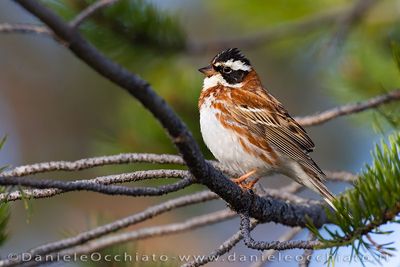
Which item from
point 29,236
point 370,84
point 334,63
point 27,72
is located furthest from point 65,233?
point 27,72

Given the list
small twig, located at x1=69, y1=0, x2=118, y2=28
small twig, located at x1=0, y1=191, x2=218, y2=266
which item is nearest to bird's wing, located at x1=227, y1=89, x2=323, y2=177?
small twig, located at x1=0, y1=191, x2=218, y2=266

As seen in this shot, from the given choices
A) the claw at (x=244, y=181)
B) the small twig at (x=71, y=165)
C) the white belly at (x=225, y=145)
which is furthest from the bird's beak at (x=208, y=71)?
the small twig at (x=71, y=165)

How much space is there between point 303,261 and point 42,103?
287 inches

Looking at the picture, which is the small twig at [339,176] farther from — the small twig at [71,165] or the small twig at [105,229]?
the small twig at [71,165]

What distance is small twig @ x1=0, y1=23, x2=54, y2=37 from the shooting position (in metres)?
2.10

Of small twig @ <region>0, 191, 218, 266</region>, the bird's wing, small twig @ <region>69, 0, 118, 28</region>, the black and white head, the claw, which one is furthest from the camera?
the black and white head

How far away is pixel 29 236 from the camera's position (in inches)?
341

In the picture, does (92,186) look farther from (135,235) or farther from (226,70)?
(226,70)

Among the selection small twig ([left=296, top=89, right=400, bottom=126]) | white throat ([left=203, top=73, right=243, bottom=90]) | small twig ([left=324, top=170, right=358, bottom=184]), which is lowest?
small twig ([left=324, top=170, right=358, bottom=184])

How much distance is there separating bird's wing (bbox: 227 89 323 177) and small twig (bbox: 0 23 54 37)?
2.99 metres

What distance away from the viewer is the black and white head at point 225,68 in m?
5.46

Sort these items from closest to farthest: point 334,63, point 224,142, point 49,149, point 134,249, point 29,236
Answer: point 134,249, point 224,142, point 334,63, point 29,236, point 49,149

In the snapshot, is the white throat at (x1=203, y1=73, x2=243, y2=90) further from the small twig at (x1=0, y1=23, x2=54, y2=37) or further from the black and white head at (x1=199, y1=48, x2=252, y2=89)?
the small twig at (x1=0, y1=23, x2=54, y2=37)

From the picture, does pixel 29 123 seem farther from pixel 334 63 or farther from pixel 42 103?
pixel 334 63
